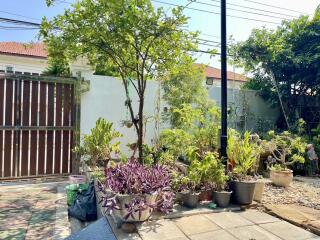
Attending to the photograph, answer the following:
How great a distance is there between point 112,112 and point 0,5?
6.87 metres

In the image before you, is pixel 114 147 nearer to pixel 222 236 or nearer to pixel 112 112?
pixel 112 112

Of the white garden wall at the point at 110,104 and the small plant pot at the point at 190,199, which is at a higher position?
the white garden wall at the point at 110,104

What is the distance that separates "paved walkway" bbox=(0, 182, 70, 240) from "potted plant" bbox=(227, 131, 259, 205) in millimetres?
2355

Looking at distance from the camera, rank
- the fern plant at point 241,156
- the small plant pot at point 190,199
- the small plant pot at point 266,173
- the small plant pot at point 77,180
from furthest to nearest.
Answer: the small plant pot at point 266,173
the small plant pot at point 77,180
the fern plant at point 241,156
the small plant pot at point 190,199

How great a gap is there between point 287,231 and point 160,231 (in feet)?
4.74

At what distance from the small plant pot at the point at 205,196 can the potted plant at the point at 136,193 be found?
574 millimetres

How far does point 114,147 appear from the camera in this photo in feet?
19.4

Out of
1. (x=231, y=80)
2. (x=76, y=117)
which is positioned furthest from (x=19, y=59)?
(x=76, y=117)

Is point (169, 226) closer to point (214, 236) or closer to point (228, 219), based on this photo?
point (214, 236)

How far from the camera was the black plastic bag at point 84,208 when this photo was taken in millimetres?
4023

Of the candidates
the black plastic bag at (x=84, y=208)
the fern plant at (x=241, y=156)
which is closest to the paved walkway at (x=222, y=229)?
the fern plant at (x=241, y=156)

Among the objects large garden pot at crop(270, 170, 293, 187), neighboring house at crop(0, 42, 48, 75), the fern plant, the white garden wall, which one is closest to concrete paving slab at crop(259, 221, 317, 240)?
the fern plant

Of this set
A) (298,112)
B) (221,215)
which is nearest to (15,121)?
(221,215)

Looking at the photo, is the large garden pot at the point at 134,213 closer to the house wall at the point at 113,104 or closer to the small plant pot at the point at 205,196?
the small plant pot at the point at 205,196
